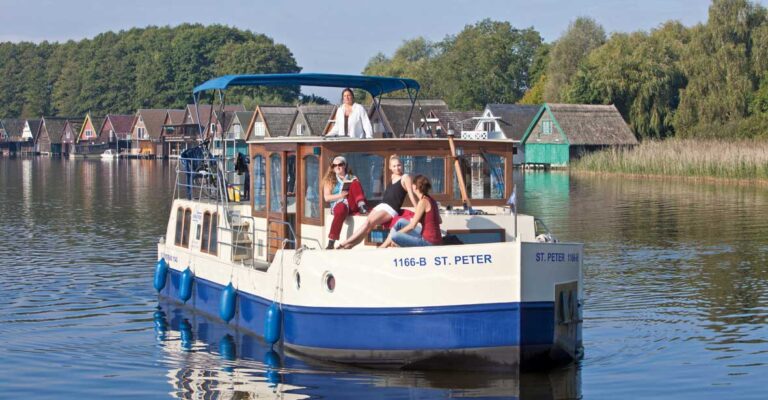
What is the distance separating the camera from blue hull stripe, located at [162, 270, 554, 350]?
14.7m

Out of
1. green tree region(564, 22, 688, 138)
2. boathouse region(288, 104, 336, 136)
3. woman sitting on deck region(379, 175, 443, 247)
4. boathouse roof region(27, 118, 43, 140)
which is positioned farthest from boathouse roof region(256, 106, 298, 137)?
woman sitting on deck region(379, 175, 443, 247)

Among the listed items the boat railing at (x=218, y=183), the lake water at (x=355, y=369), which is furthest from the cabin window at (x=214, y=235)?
the lake water at (x=355, y=369)

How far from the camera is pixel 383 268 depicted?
14.9 meters

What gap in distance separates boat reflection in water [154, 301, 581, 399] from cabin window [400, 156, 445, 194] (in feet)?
10.7

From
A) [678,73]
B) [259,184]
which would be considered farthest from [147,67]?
[259,184]

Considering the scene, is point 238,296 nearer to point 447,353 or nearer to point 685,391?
point 447,353

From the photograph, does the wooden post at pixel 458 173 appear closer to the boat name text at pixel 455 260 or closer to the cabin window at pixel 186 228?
the boat name text at pixel 455 260

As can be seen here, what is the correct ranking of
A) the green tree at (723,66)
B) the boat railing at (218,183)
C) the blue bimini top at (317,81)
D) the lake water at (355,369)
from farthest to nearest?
the green tree at (723,66) < the boat railing at (218,183) < the blue bimini top at (317,81) < the lake water at (355,369)

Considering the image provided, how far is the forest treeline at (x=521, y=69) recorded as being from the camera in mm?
82312

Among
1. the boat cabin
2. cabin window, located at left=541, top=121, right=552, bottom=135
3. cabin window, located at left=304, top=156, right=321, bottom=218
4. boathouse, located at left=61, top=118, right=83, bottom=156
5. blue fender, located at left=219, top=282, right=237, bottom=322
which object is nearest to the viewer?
the boat cabin

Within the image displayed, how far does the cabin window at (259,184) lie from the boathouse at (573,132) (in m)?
70.4

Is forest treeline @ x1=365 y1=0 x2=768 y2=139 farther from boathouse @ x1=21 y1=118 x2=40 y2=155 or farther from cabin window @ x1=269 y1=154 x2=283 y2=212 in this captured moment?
boathouse @ x1=21 y1=118 x2=40 y2=155

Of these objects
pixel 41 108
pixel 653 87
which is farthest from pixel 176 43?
pixel 653 87

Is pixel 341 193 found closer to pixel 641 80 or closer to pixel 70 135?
pixel 641 80
